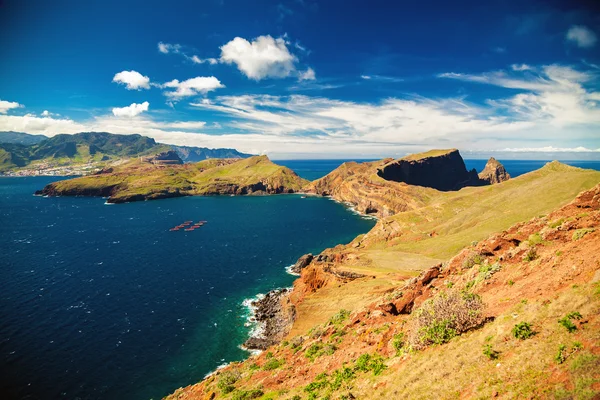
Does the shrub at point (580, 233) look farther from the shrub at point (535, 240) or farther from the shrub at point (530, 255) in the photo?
the shrub at point (535, 240)

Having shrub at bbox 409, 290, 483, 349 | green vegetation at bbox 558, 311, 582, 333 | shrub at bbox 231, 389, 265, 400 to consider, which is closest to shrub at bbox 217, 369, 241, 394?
shrub at bbox 231, 389, 265, 400

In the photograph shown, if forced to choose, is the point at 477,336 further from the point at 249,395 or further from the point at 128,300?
the point at 128,300

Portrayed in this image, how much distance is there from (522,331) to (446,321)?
14.8 feet

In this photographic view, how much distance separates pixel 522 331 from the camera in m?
15.5

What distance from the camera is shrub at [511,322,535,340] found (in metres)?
15.2

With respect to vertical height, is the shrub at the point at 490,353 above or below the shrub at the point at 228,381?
above

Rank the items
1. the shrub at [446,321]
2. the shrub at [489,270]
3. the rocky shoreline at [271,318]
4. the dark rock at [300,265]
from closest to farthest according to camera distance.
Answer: the shrub at [446,321] < the shrub at [489,270] < the rocky shoreline at [271,318] < the dark rock at [300,265]

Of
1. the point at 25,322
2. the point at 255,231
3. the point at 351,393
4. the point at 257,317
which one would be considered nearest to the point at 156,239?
the point at 255,231

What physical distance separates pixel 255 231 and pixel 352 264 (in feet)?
250

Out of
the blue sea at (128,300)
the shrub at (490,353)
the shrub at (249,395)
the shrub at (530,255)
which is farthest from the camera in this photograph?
the blue sea at (128,300)

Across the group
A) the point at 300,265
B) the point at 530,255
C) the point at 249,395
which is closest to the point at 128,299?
the point at 300,265

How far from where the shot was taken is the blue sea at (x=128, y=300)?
48750 mm

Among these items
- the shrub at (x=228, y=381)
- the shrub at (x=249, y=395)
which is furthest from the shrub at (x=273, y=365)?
the shrub at (x=249, y=395)

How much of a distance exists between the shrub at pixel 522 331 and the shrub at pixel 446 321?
127 inches
